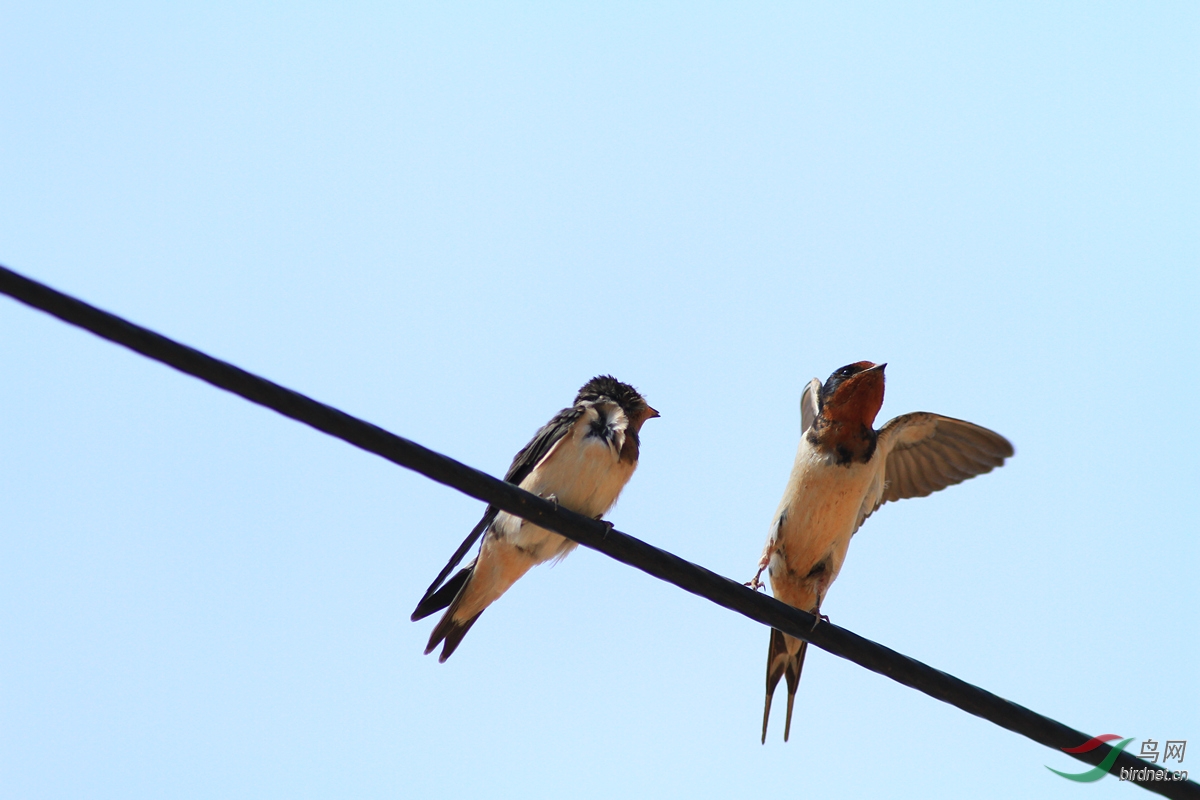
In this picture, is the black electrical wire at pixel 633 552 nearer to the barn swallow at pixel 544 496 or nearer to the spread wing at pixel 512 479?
the barn swallow at pixel 544 496

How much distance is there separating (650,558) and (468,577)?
2468 millimetres

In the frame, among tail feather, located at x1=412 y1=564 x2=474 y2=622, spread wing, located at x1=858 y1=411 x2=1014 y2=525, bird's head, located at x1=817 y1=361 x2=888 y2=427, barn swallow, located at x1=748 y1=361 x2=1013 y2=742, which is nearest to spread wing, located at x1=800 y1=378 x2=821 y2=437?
barn swallow, located at x1=748 y1=361 x2=1013 y2=742

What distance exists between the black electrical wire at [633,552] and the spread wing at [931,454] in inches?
122

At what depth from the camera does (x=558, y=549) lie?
571 centimetres

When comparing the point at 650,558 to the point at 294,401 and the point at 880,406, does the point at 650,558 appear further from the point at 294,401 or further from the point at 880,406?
the point at 880,406

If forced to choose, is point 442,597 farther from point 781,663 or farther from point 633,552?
point 633,552

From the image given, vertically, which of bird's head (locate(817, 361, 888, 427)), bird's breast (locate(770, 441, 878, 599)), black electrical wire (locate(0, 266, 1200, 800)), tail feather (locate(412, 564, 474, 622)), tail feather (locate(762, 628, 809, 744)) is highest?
bird's head (locate(817, 361, 888, 427))

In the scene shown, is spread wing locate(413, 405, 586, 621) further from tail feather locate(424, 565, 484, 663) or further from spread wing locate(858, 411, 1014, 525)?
spread wing locate(858, 411, 1014, 525)

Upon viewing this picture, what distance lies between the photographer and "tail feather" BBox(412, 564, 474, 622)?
18.5ft

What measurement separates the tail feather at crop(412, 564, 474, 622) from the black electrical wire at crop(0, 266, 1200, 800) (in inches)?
91.2

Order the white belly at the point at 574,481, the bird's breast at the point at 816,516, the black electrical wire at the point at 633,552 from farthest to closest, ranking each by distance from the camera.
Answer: the bird's breast at the point at 816,516
the white belly at the point at 574,481
the black electrical wire at the point at 633,552

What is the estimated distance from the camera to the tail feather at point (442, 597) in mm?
5639

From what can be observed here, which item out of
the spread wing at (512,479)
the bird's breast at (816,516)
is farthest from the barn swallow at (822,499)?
the spread wing at (512,479)

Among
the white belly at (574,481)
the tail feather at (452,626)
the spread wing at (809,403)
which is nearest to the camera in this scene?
the white belly at (574,481)
